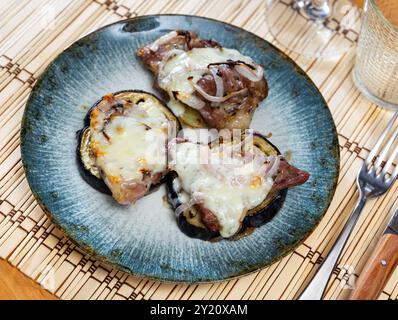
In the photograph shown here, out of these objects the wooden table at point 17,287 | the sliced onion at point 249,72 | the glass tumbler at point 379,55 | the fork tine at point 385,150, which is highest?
the glass tumbler at point 379,55

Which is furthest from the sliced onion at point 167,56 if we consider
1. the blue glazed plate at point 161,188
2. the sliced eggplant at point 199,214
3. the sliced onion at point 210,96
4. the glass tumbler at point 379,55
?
the glass tumbler at point 379,55

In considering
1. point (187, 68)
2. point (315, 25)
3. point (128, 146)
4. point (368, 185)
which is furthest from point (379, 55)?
point (128, 146)

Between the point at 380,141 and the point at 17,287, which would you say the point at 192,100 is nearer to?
the point at 380,141

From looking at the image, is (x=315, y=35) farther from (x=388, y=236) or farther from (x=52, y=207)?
(x=52, y=207)

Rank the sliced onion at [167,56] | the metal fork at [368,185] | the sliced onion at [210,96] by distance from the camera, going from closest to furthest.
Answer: the metal fork at [368,185] → the sliced onion at [210,96] → the sliced onion at [167,56]

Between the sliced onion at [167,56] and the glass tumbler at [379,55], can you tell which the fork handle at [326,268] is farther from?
the sliced onion at [167,56]

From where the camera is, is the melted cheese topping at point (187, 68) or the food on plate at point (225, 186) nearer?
the food on plate at point (225, 186)

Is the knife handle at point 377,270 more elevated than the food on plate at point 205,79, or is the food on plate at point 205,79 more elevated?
the food on plate at point 205,79
